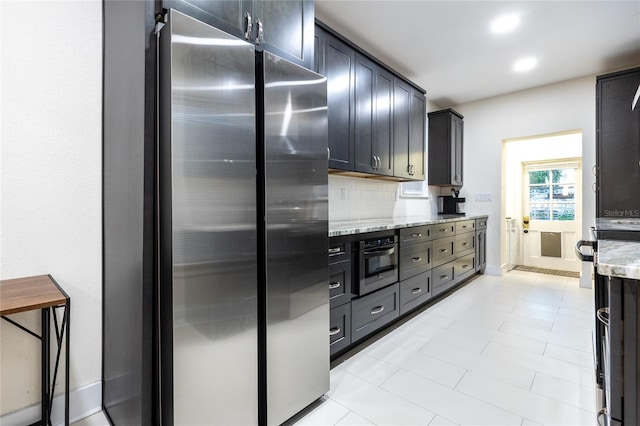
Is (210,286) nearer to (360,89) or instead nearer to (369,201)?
(360,89)

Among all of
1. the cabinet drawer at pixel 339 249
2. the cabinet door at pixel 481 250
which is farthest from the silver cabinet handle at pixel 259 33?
the cabinet door at pixel 481 250

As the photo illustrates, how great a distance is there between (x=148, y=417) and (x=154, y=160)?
3.07 feet

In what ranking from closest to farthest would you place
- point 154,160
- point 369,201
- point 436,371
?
point 154,160 < point 436,371 < point 369,201

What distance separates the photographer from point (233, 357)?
1215 mm

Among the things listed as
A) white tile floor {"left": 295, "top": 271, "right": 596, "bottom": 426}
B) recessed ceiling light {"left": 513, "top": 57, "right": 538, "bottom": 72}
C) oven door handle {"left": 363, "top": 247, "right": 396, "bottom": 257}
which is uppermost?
recessed ceiling light {"left": 513, "top": 57, "right": 538, "bottom": 72}

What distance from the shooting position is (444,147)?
4562 mm


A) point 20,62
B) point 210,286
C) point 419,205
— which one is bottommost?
point 210,286

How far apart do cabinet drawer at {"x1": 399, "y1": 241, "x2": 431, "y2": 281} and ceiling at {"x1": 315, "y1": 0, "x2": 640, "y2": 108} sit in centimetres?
203

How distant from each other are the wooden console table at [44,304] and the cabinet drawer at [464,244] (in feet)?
12.2

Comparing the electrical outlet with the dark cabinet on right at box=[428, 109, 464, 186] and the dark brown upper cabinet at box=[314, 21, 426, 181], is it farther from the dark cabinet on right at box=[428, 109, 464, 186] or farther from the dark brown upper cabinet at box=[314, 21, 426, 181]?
the dark brown upper cabinet at box=[314, 21, 426, 181]

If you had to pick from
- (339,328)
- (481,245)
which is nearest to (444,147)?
(481,245)

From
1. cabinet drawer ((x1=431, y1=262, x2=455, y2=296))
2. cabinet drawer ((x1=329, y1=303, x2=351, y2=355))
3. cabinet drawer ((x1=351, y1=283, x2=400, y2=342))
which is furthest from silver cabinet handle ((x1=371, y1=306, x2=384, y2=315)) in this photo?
cabinet drawer ((x1=431, y1=262, x2=455, y2=296))

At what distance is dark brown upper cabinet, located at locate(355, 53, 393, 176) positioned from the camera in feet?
9.14

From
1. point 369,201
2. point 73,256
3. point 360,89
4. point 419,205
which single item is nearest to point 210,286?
point 73,256
